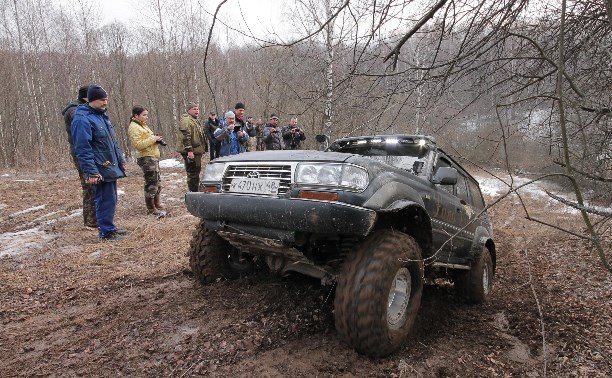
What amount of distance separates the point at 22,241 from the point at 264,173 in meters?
4.64

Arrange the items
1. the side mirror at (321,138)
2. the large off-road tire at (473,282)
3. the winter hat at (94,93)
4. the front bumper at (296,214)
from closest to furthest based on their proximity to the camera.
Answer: the front bumper at (296,214) → the large off-road tire at (473,282) → the side mirror at (321,138) → the winter hat at (94,93)

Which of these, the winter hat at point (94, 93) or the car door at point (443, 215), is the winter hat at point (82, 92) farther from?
the car door at point (443, 215)

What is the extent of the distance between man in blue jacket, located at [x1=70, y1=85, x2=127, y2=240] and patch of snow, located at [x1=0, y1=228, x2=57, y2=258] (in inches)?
31.8

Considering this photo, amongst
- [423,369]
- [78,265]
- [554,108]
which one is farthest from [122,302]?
[554,108]

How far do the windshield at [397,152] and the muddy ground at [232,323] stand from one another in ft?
4.51

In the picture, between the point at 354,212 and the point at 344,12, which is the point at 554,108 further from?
the point at 354,212

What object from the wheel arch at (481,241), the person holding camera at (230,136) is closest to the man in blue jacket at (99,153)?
the person holding camera at (230,136)

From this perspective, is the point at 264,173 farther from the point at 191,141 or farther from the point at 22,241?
the point at 191,141

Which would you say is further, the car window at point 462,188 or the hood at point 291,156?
the car window at point 462,188

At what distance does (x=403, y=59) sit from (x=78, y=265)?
13.5 feet

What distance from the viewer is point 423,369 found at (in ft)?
8.22

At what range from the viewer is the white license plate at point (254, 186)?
2.56m

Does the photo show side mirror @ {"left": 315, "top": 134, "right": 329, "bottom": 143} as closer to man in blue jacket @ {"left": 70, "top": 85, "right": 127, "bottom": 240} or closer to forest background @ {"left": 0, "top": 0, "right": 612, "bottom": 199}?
forest background @ {"left": 0, "top": 0, "right": 612, "bottom": 199}

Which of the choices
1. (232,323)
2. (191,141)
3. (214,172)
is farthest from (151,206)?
(232,323)
